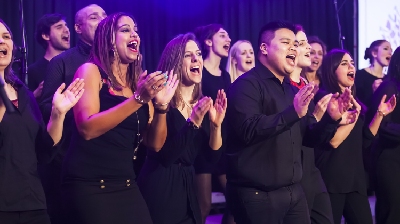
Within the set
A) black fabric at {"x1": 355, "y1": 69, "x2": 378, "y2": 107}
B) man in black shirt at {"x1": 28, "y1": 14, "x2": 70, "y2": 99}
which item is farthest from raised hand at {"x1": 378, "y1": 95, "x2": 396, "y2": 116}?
man in black shirt at {"x1": 28, "y1": 14, "x2": 70, "y2": 99}

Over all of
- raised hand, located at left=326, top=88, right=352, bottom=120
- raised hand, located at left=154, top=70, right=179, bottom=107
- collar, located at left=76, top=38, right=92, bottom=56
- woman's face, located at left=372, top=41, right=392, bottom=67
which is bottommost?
woman's face, located at left=372, top=41, right=392, bottom=67

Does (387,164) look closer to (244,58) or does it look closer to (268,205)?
(268,205)

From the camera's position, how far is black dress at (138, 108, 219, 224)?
355cm

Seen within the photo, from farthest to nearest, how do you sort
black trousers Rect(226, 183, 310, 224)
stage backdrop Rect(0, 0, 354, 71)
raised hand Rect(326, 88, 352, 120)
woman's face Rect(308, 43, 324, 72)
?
stage backdrop Rect(0, 0, 354, 71)
woman's face Rect(308, 43, 324, 72)
raised hand Rect(326, 88, 352, 120)
black trousers Rect(226, 183, 310, 224)

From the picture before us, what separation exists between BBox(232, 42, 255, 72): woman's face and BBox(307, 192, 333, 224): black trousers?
7.36ft

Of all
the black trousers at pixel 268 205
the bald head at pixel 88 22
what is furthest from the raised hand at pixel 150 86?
the bald head at pixel 88 22

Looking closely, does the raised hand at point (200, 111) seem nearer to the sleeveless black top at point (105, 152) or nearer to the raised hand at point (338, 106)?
the sleeveless black top at point (105, 152)

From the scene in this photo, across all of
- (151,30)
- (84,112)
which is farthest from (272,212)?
(151,30)

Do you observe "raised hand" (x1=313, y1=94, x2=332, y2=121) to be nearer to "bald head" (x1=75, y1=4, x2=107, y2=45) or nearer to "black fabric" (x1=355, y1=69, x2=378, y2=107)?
"bald head" (x1=75, y1=4, x2=107, y2=45)

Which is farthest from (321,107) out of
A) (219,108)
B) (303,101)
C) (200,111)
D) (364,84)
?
(364,84)

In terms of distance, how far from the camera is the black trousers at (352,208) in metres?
4.41

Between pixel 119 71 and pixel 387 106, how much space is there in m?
2.28

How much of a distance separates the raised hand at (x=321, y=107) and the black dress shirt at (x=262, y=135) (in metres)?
0.17

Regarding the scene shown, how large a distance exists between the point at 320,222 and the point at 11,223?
1989mm
